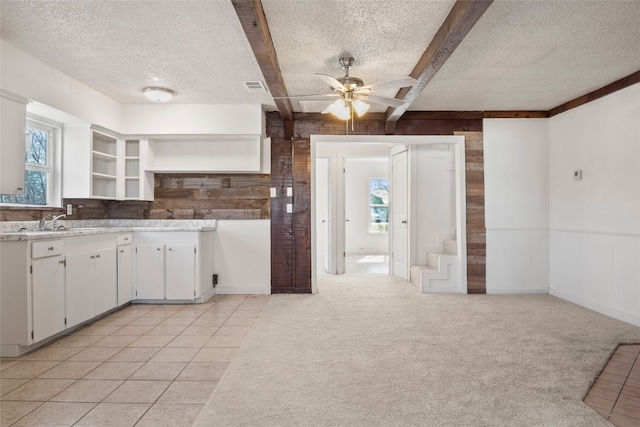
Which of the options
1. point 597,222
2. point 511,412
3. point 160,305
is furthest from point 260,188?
point 597,222

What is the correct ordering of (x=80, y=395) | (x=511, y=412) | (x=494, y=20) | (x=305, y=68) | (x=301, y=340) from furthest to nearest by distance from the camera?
(x=305, y=68) → (x=301, y=340) → (x=494, y=20) → (x=80, y=395) → (x=511, y=412)

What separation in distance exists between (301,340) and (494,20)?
9.15 feet

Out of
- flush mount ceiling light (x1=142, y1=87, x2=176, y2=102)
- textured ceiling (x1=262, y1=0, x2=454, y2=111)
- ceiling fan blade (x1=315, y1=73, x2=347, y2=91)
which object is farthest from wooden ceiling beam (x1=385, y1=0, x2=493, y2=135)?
flush mount ceiling light (x1=142, y1=87, x2=176, y2=102)

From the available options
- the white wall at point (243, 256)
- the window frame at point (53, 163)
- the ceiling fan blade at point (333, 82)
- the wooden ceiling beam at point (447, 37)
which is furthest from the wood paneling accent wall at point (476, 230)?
the window frame at point (53, 163)

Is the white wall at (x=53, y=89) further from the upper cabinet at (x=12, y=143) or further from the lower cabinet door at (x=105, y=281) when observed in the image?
the lower cabinet door at (x=105, y=281)

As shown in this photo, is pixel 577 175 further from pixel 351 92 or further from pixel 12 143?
pixel 12 143

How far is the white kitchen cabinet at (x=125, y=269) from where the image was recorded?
12.5 feet

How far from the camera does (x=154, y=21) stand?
2473 mm

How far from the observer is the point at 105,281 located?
354 centimetres

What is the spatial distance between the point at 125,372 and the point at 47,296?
3.45 ft

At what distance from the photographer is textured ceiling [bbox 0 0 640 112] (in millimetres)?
2326

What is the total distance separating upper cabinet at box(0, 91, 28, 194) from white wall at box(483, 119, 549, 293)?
494 cm

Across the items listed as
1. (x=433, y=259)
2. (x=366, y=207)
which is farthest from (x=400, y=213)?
(x=366, y=207)

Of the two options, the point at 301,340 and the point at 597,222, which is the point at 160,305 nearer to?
the point at 301,340
